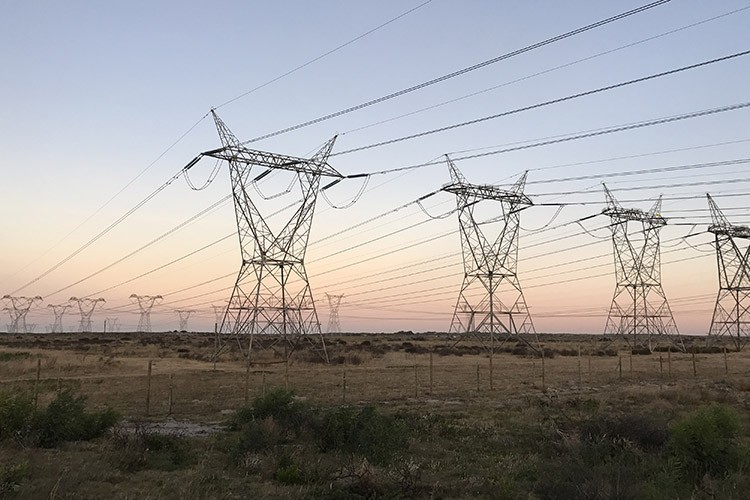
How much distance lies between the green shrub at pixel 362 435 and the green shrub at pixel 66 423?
238 inches

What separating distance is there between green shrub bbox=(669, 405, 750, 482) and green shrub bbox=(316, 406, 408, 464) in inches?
255

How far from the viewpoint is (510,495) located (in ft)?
36.2

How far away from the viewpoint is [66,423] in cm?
1560

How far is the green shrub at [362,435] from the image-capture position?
49.6ft

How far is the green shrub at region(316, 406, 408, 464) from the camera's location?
15109 mm

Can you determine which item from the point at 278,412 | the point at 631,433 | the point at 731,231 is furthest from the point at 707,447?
the point at 731,231

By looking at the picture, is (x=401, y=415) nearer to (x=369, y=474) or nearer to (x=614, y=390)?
(x=369, y=474)

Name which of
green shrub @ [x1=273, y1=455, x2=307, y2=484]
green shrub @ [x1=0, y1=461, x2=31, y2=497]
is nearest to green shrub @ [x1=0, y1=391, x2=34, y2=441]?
green shrub @ [x1=0, y1=461, x2=31, y2=497]

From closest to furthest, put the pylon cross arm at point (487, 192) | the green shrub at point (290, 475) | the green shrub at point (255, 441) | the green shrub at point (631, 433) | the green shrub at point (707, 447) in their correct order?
the green shrub at point (290, 475)
the green shrub at point (707, 447)
the green shrub at point (255, 441)
the green shrub at point (631, 433)
the pylon cross arm at point (487, 192)

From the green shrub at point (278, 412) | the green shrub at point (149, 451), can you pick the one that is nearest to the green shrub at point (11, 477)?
the green shrub at point (149, 451)

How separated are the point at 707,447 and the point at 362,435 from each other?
7.92 metres

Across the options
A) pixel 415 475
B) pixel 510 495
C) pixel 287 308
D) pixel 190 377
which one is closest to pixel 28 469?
pixel 415 475

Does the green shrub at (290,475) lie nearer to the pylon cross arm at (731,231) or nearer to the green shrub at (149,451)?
the green shrub at (149,451)

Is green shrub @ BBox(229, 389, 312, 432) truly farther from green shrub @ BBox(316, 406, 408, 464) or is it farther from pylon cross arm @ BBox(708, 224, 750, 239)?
pylon cross arm @ BBox(708, 224, 750, 239)
